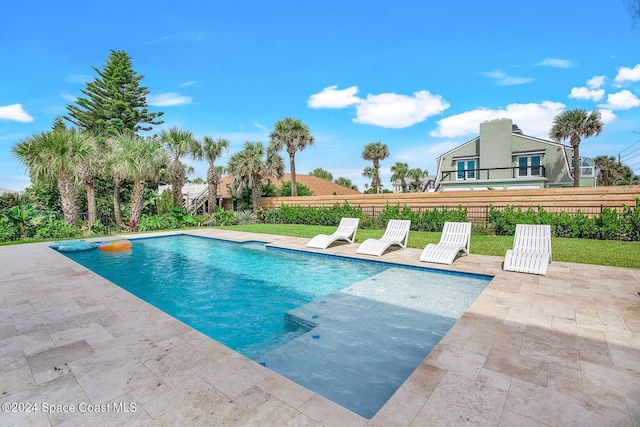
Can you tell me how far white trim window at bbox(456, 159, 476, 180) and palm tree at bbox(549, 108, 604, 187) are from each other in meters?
6.01

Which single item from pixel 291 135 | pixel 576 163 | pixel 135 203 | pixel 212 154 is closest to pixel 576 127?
pixel 576 163

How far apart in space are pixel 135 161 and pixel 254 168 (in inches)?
291

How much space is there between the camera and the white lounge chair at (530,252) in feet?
20.6

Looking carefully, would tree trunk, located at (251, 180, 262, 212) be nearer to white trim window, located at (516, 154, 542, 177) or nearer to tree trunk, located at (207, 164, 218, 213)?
tree trunk, located at (207, 164, 218, 213)

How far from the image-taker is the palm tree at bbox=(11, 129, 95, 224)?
13297mm

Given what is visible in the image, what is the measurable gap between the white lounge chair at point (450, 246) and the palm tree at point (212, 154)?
1623cm

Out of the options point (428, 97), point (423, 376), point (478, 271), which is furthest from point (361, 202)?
point (428, 97)

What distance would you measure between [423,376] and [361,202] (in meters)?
15.1

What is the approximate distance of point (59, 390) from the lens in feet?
8.20

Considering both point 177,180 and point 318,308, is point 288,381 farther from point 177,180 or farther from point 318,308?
point 177,180

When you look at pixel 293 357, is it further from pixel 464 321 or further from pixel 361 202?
pixel 361 202

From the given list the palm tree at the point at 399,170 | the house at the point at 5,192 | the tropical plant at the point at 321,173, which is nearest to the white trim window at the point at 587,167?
the palm tree at the point at 399,170

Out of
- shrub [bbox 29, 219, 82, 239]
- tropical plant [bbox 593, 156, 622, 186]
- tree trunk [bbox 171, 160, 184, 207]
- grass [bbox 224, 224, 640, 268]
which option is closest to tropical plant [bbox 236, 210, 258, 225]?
tree trunk [bbox 171, 160, 184, 207]

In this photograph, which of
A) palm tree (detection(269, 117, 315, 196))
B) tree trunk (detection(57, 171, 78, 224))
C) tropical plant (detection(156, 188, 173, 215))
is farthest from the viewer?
palm tree (detection(269, 117, 315, 196))
